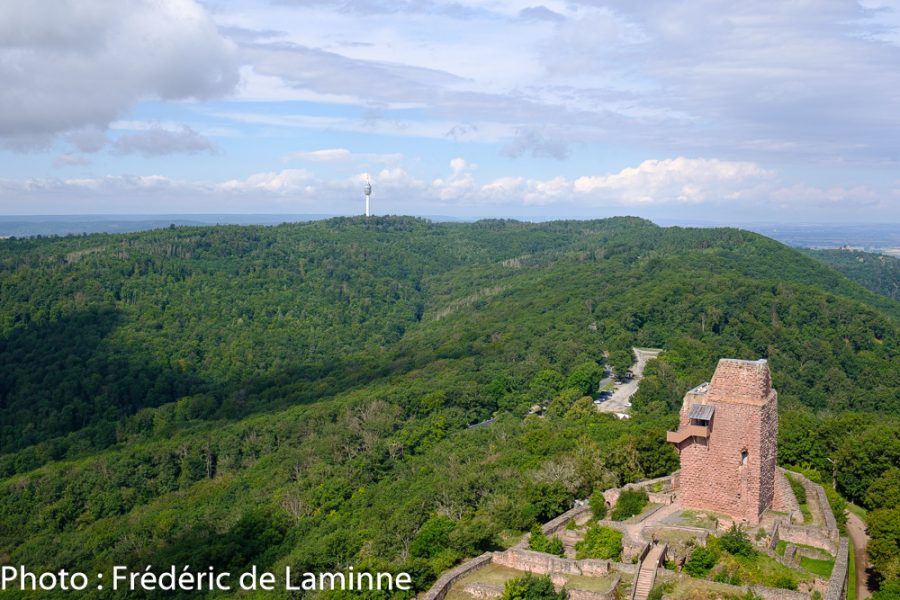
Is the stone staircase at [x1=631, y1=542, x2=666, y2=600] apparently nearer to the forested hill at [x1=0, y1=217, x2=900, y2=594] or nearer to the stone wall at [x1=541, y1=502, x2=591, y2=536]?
the stone wall at [x1=541, y1=502, x2=591, y2=536]

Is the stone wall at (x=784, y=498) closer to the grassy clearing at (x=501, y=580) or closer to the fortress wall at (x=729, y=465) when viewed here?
the fortress wall at (x=729, y=465)

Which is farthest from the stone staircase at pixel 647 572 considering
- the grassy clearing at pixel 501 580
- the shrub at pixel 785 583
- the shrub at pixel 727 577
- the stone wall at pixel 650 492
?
the stone wall at pixel 650 492

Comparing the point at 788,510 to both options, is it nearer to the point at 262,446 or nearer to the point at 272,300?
the point at 262,446

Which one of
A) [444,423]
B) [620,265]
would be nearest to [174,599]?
[444,423]

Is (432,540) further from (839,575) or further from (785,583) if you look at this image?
(839,575)

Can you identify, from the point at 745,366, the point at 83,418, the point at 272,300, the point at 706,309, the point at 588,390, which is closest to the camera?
the point at 745,366

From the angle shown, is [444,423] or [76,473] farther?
[76,473]
